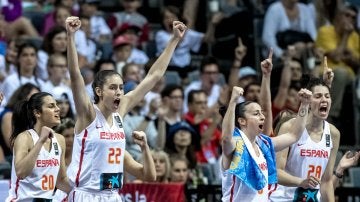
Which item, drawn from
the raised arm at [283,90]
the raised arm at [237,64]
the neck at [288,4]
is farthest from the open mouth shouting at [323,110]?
the neck at [288,4]

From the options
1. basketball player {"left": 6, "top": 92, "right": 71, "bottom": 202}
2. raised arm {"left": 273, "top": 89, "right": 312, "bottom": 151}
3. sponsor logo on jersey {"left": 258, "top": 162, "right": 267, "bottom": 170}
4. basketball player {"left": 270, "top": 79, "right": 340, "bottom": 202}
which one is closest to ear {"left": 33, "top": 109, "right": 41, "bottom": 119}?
basketball player {"left": 6, "top": 92, "right": 71, "bottom": 202}

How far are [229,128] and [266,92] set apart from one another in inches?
54.9

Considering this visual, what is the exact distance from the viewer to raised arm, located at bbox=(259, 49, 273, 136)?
11.6m

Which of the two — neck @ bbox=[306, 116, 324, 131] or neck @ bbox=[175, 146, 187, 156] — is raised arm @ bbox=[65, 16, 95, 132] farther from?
neck @ bbox=[175, 146, 187, 156]

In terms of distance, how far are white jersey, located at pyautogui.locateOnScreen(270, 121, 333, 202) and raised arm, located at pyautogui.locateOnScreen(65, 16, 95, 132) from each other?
7.38 feet

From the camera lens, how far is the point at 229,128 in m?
10.5

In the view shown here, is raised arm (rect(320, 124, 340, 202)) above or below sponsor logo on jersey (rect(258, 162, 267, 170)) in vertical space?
below

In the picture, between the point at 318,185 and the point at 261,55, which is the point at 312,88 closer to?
the point at 318,185

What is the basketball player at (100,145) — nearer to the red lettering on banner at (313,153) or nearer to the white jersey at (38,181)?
the white jersey at (38,181)

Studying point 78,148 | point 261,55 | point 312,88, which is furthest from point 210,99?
point 78,148

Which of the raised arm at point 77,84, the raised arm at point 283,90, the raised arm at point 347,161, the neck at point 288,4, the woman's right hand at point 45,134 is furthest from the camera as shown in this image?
the neck at point 288,4

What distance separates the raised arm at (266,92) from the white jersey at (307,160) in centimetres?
38

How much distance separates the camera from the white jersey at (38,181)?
1088 centimetres

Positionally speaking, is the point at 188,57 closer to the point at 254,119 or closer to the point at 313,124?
the point at 313,124
